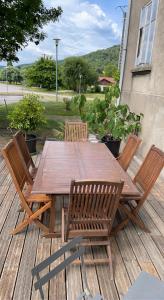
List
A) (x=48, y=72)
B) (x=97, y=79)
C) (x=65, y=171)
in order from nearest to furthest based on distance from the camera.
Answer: (x=65, y=171) → (x=48, y=72) → (x=97, y=79)

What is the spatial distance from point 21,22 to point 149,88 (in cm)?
389

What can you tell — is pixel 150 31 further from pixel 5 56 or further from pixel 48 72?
pixel 48 72

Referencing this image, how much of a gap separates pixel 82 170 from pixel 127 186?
561 millimetres

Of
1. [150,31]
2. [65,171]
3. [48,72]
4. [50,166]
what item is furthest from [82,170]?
[48,72]

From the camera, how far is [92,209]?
221 centimetres

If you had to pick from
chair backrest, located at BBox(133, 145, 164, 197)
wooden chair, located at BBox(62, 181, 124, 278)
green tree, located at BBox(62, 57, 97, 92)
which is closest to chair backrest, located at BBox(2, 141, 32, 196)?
wooden chair, located at BBox(62, 181, 124, 278)

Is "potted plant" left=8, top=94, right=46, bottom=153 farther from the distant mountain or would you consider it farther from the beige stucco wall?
the distant mountain

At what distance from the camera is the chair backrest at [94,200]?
203cm

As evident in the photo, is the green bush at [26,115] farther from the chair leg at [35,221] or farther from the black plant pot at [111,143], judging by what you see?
the chair leg at [35,221]

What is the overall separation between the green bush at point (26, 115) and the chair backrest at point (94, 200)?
3.67 m

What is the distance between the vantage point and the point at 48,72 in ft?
103

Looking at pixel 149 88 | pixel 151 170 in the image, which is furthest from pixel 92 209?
pixel 149 88

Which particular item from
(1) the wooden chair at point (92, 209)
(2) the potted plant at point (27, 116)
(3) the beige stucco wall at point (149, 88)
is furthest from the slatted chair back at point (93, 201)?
(2) the potted plant at point (27, 116)


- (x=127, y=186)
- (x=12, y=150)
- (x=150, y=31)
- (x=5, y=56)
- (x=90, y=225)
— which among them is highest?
(x=150, y=31)
